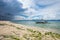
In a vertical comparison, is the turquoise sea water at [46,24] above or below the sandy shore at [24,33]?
above

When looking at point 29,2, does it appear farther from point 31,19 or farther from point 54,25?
point 54,25

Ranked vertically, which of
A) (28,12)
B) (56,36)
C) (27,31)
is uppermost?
(28,12)

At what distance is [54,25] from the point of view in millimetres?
1645

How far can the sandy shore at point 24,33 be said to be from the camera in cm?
164

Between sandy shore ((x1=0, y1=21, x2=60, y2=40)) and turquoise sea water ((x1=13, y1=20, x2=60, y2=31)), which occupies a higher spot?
turquoise sea water ((x1=13, y1=20, x2=60, y2=31))

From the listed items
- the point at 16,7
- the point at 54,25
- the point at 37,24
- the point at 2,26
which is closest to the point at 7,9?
the point at 16,7

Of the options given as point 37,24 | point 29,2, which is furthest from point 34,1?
point 37,24

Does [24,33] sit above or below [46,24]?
below

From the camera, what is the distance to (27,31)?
167 centimetres

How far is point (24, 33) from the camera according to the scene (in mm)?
1656

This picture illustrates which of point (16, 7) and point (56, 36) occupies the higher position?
point (16, 7)

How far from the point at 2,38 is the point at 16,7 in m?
0.53

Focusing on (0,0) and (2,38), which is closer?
(2,38)

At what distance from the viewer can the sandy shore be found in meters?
1.64
